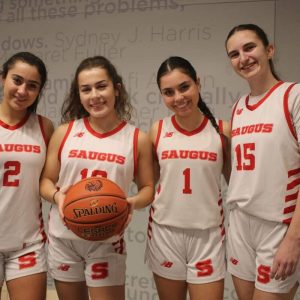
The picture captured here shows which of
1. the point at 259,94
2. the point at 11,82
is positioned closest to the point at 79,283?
the point at 11,82

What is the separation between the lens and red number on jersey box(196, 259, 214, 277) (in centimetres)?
167

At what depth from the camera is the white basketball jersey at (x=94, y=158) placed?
1.64m

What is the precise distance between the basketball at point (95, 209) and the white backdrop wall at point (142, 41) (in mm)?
1378

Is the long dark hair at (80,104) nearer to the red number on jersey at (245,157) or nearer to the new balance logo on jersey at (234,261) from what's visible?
the red number on jersey at (245,157)

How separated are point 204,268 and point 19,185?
85 cm

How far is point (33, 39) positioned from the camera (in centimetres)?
304

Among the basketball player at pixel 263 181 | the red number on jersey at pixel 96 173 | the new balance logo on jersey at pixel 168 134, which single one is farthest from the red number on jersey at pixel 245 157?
the red number on jersey at pixel 96 173

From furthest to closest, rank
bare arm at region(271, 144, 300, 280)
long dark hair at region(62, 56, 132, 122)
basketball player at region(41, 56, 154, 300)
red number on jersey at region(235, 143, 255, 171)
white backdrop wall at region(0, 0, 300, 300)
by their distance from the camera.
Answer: white backdrop wall at region(0, 0, 300, 300) < long dark hair at region(62, 56, 132, 122) < basketball player at region(41, 56, 154, 300) < red number on jersey at region(235, 143, 255, 171) < bare arm at region(271, 144, 300, 280)

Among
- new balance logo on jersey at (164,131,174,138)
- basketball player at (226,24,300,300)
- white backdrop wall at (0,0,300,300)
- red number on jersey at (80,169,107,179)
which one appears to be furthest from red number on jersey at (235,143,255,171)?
white backdrop wall at (0,0,300,300)

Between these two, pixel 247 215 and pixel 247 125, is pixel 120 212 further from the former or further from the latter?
pixel 247 125

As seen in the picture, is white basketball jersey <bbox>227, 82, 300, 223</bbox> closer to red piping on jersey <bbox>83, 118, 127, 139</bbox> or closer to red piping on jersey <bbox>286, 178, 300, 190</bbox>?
red piping on jersey <bbox>286, 178, 300, 190</bbox>

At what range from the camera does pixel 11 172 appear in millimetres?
1663

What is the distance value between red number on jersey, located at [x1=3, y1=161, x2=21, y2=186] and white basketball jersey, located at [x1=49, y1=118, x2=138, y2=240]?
0.57 feet

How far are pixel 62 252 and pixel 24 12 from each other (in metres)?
2.12
